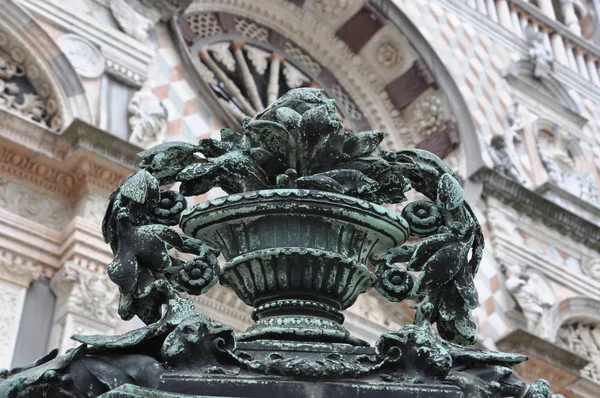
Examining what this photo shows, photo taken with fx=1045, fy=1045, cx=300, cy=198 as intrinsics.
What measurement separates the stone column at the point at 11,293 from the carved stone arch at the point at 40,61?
94cm

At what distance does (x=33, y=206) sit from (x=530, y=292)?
3655 mm

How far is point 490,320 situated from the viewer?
7.17m

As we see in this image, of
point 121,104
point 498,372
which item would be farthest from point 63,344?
point 498,372

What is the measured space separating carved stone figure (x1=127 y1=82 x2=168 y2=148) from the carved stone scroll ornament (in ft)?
12.1

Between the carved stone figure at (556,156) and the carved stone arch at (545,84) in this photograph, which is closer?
the carved stone figure at (556,156)

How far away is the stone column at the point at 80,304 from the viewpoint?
489 cm

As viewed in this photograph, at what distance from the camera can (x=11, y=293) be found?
5016 mm

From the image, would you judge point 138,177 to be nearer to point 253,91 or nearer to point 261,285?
point 261,285

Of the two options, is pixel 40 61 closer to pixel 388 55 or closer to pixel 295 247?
pixel 388 55

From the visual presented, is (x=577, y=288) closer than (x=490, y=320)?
No

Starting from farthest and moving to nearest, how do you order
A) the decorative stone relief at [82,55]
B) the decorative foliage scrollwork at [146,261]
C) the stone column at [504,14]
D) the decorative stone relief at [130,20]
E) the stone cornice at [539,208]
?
the stone column at [504,14] < the stone cornice at [539,208] < the decorative stone relief at [130,20] < the decorative stone relief at [82,55] < the decorative foliage scrollwork at [146,261]

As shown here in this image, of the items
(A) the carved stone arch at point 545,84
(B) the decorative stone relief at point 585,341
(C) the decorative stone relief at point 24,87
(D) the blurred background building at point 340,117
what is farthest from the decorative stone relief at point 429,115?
(C) the decorative stone relief at point 24,87

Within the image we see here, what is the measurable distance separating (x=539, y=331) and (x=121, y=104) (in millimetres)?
3241

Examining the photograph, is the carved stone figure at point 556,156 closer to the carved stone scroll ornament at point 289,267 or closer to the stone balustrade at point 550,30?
the stone balustrade at point 550,30
